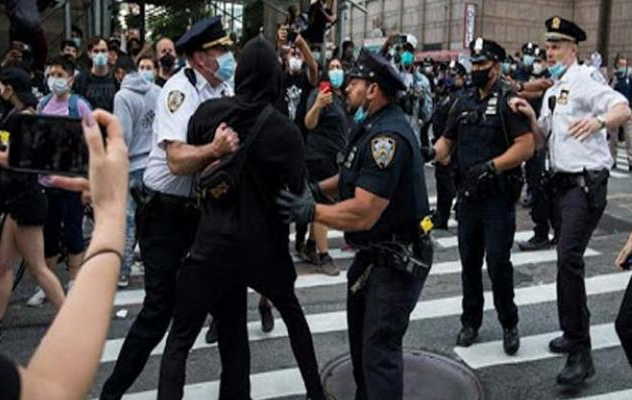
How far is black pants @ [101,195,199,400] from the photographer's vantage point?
3.77 metres

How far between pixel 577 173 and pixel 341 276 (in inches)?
115

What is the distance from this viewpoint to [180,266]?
3746mm

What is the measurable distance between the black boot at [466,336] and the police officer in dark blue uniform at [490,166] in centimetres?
27

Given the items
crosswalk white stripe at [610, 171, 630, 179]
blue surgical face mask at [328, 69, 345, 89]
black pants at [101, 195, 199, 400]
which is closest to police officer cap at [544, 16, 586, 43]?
black pants at [101, 195, 199, 400]

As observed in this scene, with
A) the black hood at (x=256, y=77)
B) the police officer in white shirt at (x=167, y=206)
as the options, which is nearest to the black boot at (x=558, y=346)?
the police officer in white shirt at (x=167, y=206)

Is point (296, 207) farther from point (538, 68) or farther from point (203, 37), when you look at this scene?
point (538, 68)

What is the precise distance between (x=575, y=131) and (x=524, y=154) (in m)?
0.35

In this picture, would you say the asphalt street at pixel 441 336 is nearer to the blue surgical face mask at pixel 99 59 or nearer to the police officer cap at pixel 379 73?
the police officer cap at pixel 379 73

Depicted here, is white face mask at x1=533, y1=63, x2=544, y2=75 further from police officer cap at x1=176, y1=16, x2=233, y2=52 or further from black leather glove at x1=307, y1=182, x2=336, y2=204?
police officer cap at x1=176, y1=16, x2=233, y2=52

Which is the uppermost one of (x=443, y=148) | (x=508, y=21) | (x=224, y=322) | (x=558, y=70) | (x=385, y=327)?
(x=508, y=21)

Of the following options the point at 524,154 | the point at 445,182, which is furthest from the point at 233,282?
the point at 445,182

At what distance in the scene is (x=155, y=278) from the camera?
3789 millimetres

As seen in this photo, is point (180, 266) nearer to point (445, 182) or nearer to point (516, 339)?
point (516, 339)

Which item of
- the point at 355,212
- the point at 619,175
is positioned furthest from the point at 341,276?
the point at 619,175
